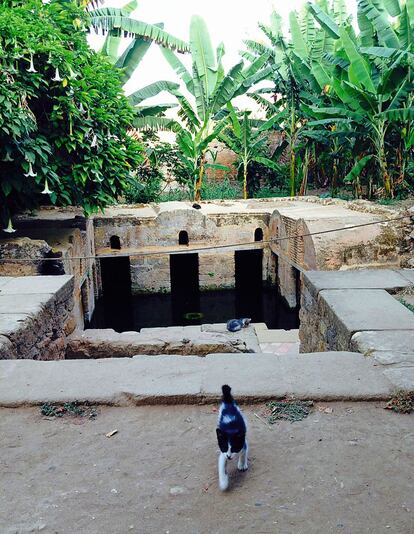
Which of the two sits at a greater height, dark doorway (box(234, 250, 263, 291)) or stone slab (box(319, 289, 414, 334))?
stone slab (box(319, 289, 414, 334))

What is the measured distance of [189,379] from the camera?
337 centimetres

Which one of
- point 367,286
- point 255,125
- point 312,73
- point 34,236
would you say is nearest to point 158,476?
point 367,286

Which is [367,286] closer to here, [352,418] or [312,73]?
[352,418]

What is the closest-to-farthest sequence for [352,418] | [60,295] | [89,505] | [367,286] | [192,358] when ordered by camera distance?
[89,505] → [352,418] → [192,358] → [367,286] → [60,295]

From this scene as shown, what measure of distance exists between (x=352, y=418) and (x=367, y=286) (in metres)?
2.89

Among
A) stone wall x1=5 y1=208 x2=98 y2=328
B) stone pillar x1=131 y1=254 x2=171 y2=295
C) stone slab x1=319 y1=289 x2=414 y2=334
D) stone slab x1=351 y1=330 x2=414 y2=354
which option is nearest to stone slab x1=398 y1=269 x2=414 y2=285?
stone slab x1=319 y1=289 x2=414 y2=334

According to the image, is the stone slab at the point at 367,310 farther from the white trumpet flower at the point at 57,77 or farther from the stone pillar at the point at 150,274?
the stone pillar at the point at 150,274

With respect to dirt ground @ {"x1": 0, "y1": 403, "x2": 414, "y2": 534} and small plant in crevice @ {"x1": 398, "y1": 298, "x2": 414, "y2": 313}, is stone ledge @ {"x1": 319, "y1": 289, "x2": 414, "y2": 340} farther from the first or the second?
dirt ground @ {"x1": 0, "y1": 403, "x2": 414, "y2": 534}

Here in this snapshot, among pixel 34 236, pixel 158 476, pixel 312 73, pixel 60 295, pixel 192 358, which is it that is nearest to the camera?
pixel 158 476

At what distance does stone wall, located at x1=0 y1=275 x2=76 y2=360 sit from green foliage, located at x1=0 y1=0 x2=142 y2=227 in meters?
2.47

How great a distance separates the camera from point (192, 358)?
3.79m

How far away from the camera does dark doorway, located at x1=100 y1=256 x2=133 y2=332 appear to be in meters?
15.6

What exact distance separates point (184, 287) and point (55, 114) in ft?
33.2

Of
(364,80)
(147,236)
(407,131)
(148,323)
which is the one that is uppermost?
(364,80)
